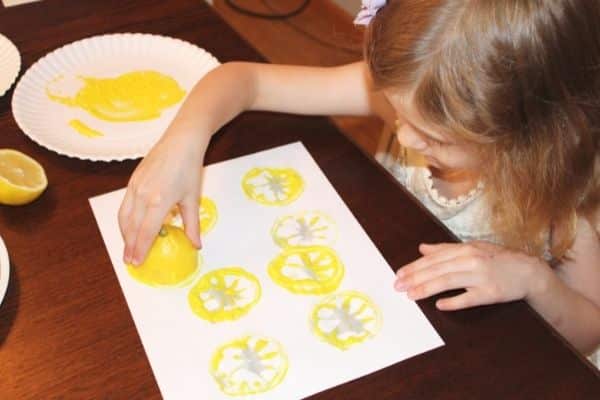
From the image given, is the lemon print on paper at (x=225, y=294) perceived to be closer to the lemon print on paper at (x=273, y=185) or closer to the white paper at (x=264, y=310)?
the white paper at (x=264, y=310)

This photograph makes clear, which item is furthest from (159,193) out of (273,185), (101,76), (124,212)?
(101,76)

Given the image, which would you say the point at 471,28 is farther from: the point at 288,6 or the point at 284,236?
the point at 288,6

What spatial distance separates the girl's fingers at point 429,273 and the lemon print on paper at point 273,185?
17 centimetres

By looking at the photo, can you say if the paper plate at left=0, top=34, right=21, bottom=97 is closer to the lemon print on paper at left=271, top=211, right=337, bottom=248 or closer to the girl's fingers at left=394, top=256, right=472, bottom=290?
the lemon print on paper at left=271, top=211, right=337, bottom=248

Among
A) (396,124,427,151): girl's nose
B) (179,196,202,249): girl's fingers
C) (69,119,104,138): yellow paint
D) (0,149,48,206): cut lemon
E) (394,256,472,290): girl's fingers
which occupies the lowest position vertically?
(0,149,48,206): cut lemon

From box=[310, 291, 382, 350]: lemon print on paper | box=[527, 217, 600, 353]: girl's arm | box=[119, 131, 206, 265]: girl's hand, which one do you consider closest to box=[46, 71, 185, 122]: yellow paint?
box=[119, 131, 206, 265]: girl's hand

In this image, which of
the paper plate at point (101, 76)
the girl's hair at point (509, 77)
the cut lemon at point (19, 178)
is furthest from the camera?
the paper plate at point (101, 76)

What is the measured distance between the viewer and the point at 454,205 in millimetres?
960

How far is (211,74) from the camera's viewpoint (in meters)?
0.85

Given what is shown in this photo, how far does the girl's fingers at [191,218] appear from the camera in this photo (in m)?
0.69

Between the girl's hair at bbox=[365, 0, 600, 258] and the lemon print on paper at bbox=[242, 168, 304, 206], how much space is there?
0.17 meters

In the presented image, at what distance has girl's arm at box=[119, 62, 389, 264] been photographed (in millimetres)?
683

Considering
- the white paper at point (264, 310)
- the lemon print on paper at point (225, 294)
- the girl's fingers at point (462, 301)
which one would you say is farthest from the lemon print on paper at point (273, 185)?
the girl's fingers at point (462, 301)

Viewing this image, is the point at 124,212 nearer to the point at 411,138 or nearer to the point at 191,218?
the point at 191,218
